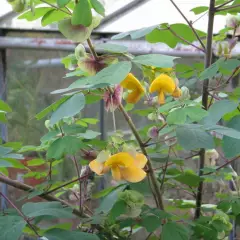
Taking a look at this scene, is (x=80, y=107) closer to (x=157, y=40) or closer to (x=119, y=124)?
(x=157, y=40)

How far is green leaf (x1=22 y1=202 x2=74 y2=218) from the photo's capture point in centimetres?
66

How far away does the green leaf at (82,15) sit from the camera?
57 cm

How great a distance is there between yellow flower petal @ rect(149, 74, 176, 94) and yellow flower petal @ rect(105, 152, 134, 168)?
4.0 inches

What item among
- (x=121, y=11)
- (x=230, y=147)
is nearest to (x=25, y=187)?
(x=230, y=147)

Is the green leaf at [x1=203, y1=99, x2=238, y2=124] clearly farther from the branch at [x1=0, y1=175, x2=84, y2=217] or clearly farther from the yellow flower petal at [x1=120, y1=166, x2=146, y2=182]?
the branch at [x1=0, y1=175, x2=84, y2=217]

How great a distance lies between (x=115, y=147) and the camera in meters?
0.66

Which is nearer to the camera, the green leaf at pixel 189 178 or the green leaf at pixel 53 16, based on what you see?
the green leaf at pixel 53 16

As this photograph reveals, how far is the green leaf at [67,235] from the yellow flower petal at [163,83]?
21 centimetres

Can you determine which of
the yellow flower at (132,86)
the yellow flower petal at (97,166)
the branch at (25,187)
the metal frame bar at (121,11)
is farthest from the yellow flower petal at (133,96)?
the metal frame bar at (121,11)

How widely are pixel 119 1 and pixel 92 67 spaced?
4.75 feet

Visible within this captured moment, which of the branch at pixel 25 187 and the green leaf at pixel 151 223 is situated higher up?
the branch at pixel 25 187

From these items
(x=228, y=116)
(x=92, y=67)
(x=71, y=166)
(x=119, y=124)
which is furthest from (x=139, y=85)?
(x=71, y=166)

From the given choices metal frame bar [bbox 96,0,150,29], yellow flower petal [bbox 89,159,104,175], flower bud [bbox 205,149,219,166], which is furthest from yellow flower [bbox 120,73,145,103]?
metal frame bar [bbox 96,0,150,29]

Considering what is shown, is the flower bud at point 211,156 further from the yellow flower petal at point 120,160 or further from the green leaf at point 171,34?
the yellow flower petal at point 120,160
